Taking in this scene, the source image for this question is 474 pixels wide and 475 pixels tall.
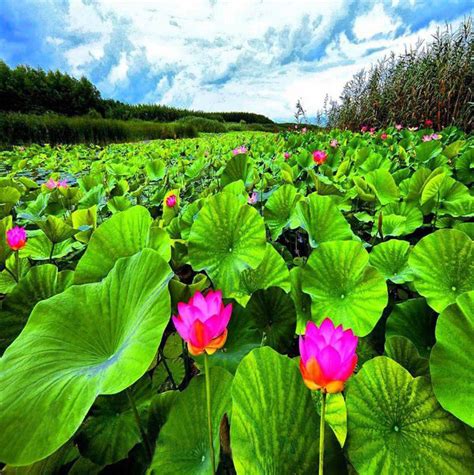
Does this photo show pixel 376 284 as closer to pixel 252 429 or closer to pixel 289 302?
pixel 289 302

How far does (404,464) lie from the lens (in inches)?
13.9

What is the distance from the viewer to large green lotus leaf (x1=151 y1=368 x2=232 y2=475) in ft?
1.32

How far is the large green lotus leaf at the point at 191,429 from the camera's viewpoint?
15.8 inches

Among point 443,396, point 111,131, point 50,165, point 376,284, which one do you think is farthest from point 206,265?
point 111,131

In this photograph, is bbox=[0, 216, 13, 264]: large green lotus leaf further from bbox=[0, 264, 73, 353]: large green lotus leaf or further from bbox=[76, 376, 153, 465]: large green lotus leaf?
bbox=[76, 376, 153, 465]: large green lotus leaf

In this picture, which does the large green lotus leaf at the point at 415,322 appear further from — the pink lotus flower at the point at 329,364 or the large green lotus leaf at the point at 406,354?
the pink lotus flower at the point at 329,364

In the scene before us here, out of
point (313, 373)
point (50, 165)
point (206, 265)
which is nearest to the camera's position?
point (313, 373)

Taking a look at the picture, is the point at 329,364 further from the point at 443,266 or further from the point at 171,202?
the point at 171,202

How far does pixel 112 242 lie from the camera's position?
0.66m

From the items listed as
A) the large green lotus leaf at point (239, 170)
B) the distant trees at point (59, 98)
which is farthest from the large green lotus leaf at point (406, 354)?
the distant trees at point (59, 98)

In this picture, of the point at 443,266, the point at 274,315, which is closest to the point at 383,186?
the point at 443,266

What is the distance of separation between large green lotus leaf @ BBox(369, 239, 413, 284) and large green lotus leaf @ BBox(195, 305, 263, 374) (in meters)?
0.34

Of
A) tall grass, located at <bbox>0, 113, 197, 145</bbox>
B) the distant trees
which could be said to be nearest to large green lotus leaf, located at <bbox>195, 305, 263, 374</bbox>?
tall grass, located at <bbox>0, 113, 197, 145</bbox>

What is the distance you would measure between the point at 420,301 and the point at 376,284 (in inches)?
3.4
